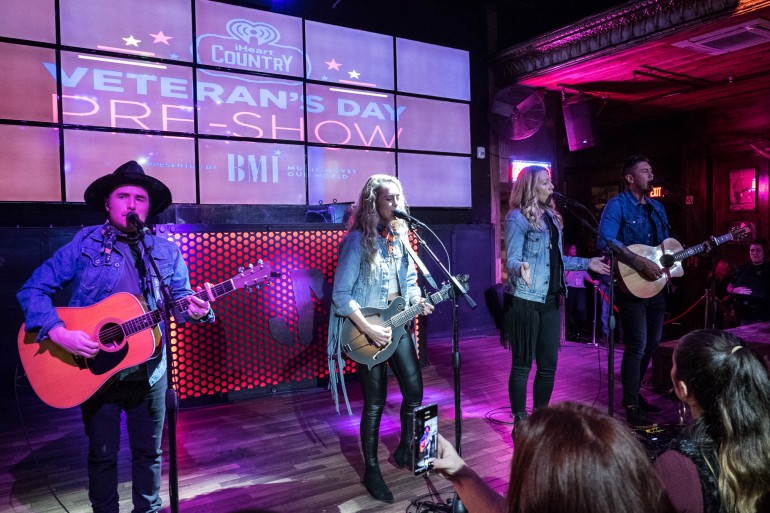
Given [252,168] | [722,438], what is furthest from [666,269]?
[252,168]

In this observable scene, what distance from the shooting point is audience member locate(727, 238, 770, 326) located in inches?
273

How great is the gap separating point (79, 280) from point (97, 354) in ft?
1.24

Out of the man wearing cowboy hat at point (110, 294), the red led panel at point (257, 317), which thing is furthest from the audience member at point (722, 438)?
the red led panel at point (257, 317)

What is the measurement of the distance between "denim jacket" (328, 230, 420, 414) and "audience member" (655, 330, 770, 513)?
173cm

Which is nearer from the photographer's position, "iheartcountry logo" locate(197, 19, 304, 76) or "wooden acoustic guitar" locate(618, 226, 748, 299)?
"wooden acoustic guitar" locate(618, 226, 748, 299)

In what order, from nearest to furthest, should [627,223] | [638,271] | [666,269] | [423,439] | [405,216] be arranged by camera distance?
[423,439]
[405,216]
[638,271]
[666,269]
[627,223]

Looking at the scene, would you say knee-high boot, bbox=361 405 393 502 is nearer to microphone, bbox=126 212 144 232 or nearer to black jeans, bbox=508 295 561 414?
black jeans, bbox=508 295 561 414

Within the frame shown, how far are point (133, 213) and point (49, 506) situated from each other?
1.92 metres

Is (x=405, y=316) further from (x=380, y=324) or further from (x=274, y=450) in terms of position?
(x=274, y=450)

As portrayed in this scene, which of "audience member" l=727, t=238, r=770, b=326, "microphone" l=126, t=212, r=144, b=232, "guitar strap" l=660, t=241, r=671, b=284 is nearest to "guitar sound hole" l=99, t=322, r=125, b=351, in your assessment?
"microphone" l=126, t=212, r=144, b=232

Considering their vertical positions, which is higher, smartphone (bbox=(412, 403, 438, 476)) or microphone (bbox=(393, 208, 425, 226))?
microphone (bbox=(393, 208, 425, 226))

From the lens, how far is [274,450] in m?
3.96

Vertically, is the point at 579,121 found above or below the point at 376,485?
above

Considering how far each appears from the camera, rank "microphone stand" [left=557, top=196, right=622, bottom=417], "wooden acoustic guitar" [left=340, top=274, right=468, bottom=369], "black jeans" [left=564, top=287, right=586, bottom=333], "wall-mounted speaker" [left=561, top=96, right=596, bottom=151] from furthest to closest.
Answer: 1. "wall-mounted speaker" [left=561, top=96, right=596, bottom=151]
2. "black jeans" [left=564, top=287, right=586, bottom=333]
3. "microphone stand" [left=557, top=196, right=622, bottom=417]
4. "wooden acoustic guitar" [left=340, top=274, right=468, bottom=369]
